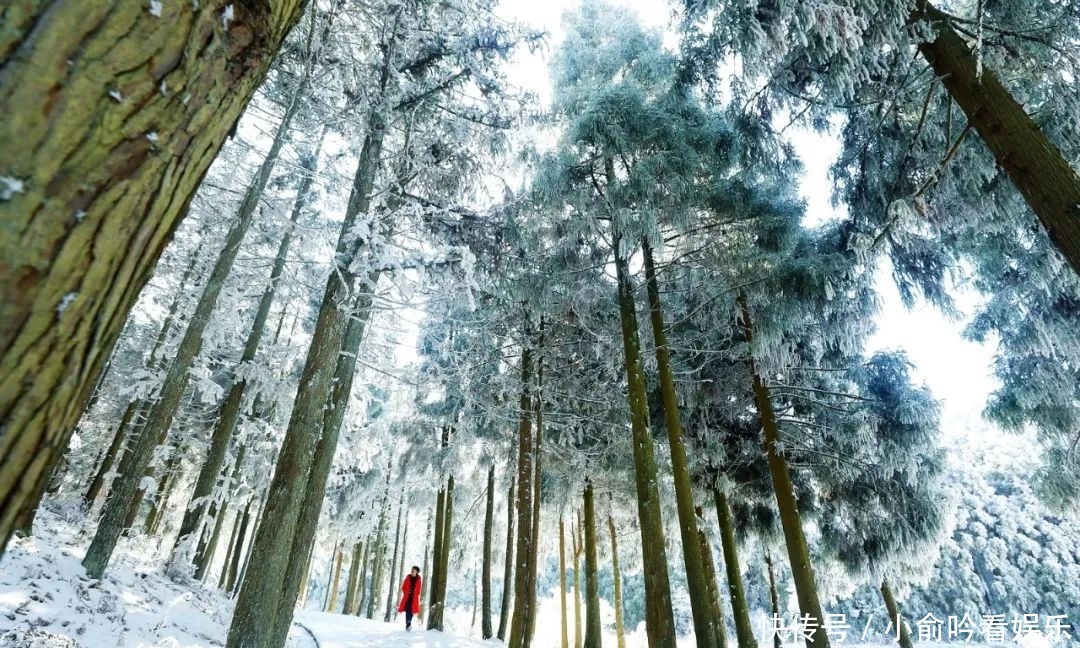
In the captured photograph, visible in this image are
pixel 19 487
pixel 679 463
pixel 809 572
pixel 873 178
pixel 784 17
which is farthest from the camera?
pixel 809 572

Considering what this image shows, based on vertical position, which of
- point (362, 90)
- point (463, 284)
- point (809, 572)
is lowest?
point (809, 572)

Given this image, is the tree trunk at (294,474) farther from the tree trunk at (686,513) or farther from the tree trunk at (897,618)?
the tree trunk at (897,618)

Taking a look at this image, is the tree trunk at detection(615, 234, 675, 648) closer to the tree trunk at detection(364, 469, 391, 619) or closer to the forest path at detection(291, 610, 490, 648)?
the forest path at detection(291, 610, 490, 648)

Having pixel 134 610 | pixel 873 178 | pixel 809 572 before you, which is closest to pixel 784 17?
pixel 873 178

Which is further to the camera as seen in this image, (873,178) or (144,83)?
(873,178)

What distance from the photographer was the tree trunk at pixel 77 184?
740mm

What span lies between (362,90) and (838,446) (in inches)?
419

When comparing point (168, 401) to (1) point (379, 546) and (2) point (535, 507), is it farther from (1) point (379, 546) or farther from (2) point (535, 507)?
(1) point (379, 546)

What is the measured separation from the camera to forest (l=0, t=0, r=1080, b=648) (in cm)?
89

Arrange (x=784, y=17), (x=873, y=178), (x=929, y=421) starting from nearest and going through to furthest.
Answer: (x=784, y=17) → (x=873, y=178) → (x=929, y=421)

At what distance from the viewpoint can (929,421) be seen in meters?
8.88

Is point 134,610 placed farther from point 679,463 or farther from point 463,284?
point 679,463

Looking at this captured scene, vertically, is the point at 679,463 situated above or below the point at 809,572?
above

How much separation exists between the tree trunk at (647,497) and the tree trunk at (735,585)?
419 centimetres
